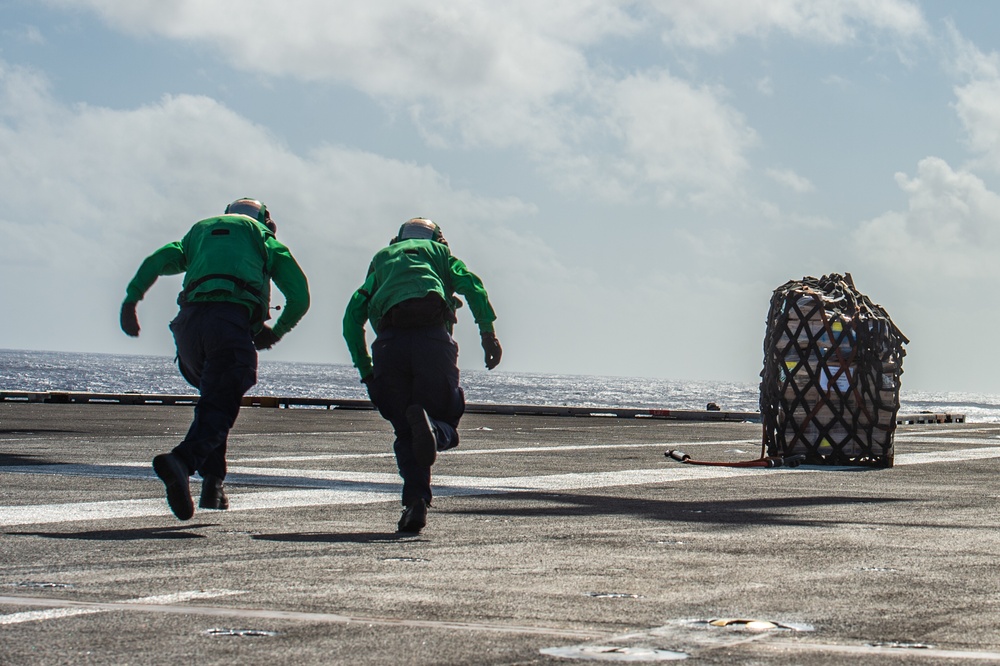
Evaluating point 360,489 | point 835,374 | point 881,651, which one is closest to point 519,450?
→ point 835,374

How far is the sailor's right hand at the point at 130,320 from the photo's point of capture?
765 cm

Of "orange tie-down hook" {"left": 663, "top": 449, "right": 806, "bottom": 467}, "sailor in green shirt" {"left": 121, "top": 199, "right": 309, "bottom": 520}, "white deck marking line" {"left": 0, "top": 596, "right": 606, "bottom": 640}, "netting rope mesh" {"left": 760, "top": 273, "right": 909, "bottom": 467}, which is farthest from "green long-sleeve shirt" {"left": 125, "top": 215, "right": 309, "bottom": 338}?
"netting rope mesh" {"left": 760, "top": 273, "right": 909, "bottom": 467}

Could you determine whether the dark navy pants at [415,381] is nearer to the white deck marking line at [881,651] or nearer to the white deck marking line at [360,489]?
the white deck marking line at [360,489]

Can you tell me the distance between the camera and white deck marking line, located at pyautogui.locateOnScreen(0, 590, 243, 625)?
160 inches

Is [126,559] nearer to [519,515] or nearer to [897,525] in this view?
[519,515]

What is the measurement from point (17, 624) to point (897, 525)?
481 centimetres

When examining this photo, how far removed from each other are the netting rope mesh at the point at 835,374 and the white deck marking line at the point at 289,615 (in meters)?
10.6

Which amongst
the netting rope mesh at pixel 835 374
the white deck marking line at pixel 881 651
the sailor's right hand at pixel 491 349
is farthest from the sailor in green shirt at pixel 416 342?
the netting rope mesh at pixel 835 374

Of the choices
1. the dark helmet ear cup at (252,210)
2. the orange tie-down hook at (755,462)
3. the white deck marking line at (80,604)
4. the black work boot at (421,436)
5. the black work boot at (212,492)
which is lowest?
the white deck marking line at (80,604)

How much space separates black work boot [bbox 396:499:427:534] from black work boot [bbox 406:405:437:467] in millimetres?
272

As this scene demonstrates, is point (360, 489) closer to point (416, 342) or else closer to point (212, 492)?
point (212, 492)

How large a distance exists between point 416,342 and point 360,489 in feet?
7.55

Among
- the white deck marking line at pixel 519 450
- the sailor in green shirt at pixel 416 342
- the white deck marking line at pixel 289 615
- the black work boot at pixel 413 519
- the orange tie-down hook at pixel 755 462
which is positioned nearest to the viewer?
the white deck marking line at pixel 289 615

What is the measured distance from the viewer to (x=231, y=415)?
7.30m
